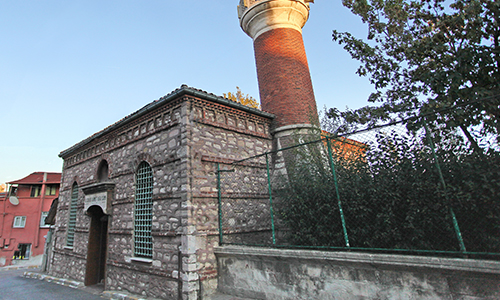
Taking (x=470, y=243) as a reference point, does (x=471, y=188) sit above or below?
above

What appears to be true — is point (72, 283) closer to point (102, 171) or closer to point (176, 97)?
point (102, 171)

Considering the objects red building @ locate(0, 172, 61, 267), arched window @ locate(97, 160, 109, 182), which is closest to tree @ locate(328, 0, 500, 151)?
arched window @ locate(97, 160, 109, 182)

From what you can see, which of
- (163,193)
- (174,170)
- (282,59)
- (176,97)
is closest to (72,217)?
(163,193)

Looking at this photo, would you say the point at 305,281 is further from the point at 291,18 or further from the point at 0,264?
the point at 0,264

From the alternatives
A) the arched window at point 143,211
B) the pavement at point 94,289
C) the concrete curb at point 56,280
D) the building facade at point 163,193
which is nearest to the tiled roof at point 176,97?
the building facade at point 163,193

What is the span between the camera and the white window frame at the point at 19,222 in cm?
2139

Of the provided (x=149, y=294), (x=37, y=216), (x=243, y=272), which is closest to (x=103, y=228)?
(x=149, y=294)

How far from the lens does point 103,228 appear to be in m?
9.08

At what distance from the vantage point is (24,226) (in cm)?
2156

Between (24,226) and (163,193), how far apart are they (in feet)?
73.1

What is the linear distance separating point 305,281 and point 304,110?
5.34 m

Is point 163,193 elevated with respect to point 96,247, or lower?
elevated

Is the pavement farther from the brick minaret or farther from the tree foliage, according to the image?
the brick minaret

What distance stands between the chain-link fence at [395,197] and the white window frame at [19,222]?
2328 centimetres
